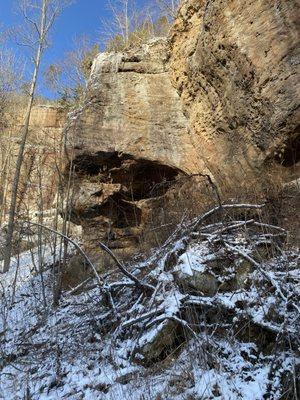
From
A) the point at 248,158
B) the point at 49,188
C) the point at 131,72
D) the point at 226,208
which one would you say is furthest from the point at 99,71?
the point at 226,208

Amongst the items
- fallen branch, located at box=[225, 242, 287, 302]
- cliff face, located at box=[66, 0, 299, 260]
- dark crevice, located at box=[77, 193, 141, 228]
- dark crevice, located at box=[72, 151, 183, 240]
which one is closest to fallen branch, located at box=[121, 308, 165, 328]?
fallen branch, located at box=[225, 242, 287, 302]

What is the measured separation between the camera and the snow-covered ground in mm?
3842

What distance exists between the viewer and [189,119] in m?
9.53

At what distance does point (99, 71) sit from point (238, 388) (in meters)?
8.62

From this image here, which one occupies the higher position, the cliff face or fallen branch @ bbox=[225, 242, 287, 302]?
the cliff face

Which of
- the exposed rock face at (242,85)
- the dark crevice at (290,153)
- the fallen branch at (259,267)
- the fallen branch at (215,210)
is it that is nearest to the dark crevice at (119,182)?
the exposed rock face at (242,85)

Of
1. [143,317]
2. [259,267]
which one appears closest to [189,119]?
[259,267]

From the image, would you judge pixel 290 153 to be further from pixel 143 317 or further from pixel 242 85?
pixel 143 317

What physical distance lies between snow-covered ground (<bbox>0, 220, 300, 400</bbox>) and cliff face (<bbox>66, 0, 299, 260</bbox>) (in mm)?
2088

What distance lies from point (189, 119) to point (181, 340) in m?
6.11

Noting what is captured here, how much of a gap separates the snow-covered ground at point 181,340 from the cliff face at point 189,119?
209 centimetres

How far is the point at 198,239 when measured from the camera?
18.2 ft

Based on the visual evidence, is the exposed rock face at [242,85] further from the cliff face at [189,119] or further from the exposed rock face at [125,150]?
the exposed rock face at [125,150]

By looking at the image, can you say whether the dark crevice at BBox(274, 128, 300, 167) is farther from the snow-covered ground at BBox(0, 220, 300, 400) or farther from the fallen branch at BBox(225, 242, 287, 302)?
Result: the fallen branch at BBox(225, 242, 287, 302)
